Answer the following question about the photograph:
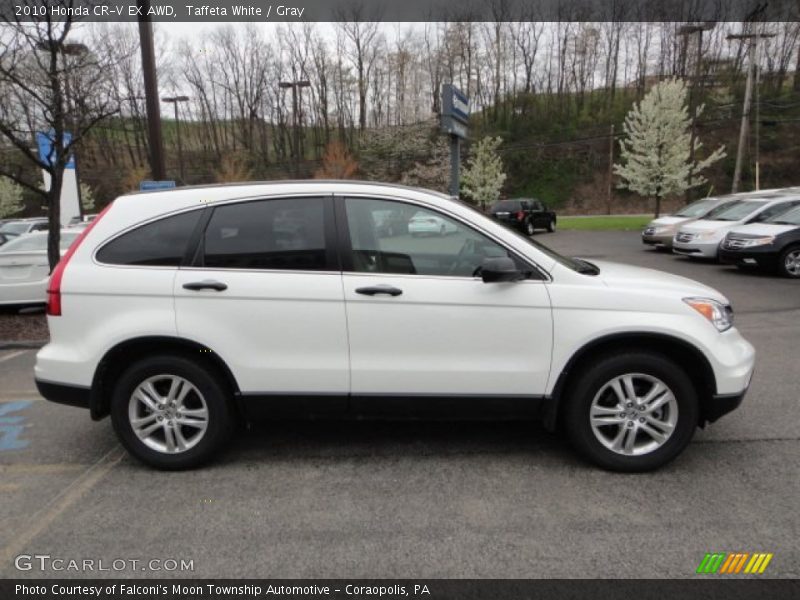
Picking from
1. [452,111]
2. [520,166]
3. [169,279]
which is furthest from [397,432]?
[520,166]

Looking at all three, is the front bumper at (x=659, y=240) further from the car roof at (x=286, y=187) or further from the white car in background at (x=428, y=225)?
the white car in background at (x=428, y=225)

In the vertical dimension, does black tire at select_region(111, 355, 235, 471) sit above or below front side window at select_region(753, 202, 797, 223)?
below

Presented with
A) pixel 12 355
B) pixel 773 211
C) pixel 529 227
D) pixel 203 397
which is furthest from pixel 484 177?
pixel 203 397

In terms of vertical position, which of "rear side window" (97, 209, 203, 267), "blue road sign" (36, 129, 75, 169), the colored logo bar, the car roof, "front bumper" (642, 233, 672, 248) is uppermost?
"blue road sign" (36, 129, 75, 169)

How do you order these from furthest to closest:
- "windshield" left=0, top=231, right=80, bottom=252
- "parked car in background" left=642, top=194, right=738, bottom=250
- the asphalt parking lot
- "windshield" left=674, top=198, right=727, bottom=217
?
1. "windshield" left=674, top=198, right=727, bottom=217
2. "parked car in background" left=642, top=194, right=738, bottom=250
3. "windshield" left=0, top=231, right=80, bottom=252
4. the asphalt parking lot

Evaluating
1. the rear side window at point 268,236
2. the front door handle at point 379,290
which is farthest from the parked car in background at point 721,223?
the rear side window at point 268,236

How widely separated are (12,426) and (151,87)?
573cm

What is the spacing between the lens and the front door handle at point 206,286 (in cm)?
333

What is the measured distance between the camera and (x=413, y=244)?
3496mm

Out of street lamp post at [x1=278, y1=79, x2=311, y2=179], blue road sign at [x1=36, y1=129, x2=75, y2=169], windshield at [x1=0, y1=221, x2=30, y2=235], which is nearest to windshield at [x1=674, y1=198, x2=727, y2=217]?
blue road sign at [x1=36, y1=129, x2=75, y2=169]

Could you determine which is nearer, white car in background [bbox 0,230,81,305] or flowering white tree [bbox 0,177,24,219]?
white car in background [bbox 0,230,81,305]

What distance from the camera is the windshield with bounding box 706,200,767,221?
42.8ft

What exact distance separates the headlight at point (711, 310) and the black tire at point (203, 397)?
2.98 meters

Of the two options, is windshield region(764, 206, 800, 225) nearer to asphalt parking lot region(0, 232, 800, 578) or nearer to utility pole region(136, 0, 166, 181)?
asphalt parking lot region(0, 232, 800, 578)
